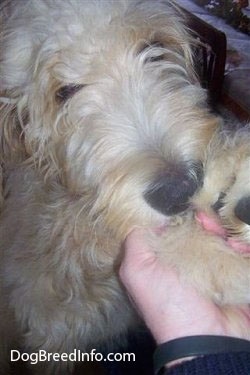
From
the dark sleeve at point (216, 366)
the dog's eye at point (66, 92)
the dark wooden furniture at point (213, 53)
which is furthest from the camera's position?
the dark wooden furniture at point (213, 53)

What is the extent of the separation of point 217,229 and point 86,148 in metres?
0.43

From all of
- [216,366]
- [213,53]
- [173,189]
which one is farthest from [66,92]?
[213,53]

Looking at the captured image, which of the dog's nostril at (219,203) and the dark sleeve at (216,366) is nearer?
the dark sleeve at (216,366)

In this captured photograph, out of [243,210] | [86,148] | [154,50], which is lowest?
[86,148]

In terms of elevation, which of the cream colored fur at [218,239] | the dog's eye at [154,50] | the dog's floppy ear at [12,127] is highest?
the dog's eye at [154,50]

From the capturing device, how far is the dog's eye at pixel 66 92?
1.37m

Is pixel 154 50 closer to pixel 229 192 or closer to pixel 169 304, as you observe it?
pixel 229 192

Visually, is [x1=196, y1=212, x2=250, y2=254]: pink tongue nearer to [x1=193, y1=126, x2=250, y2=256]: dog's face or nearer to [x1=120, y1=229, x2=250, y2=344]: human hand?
[x1=193, y1=126, x2=250, y2=256]: dog's face

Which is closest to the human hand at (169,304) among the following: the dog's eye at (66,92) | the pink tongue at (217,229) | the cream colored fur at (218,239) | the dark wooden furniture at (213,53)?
the cream colored fur at (218,239)

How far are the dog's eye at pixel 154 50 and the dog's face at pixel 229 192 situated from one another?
41cm

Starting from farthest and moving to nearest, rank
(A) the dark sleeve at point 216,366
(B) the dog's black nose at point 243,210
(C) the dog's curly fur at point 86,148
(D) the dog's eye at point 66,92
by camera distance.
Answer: (D) the dog's eye at point 66,92, (C) the dog's curly fur at point 86,148, (B) the dog's black nose at point 243,210, (A) the dark sleeve at point 216,366

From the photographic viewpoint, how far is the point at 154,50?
4.78 ft

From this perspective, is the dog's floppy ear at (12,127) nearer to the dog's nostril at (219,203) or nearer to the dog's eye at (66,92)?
the dog's eye at (66,92)

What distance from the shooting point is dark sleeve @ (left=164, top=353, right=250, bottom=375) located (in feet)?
3.12
